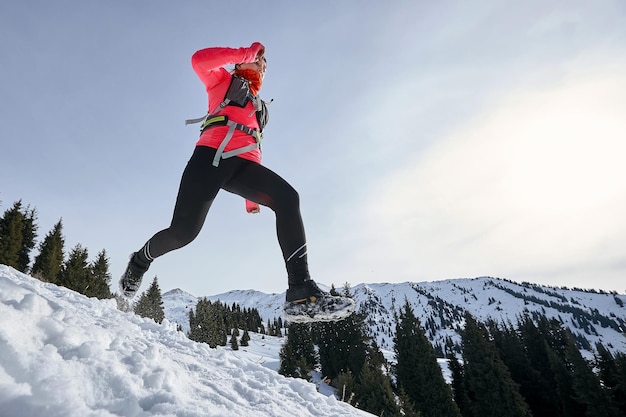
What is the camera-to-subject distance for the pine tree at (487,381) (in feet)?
104

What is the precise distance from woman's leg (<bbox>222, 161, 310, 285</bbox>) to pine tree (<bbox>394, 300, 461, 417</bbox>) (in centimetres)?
3425

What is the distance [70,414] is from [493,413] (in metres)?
39.8

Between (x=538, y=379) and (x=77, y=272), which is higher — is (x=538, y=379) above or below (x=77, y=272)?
below

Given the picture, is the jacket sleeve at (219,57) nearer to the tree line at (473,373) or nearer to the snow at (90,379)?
the snow at (90,379)

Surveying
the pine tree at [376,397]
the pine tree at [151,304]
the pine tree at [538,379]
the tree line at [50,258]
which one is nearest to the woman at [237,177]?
the pine tree at [376,397]

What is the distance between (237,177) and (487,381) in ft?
127

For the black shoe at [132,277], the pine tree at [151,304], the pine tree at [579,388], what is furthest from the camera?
the pine tree at [151,304]

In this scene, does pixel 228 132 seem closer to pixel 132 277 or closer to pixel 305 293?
pixel 305 293

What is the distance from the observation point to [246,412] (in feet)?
8.48

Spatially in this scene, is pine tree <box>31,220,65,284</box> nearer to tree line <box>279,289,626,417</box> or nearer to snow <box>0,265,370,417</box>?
tree line <box>279,289,626,417</box>

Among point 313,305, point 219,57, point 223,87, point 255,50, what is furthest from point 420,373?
point 219,57

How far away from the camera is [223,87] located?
3660mm

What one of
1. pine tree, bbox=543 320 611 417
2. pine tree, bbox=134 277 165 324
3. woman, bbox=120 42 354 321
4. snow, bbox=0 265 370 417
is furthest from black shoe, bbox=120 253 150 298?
pine tree, bbox=134 277 165 324

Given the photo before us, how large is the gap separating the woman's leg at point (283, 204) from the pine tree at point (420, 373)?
3425cm
